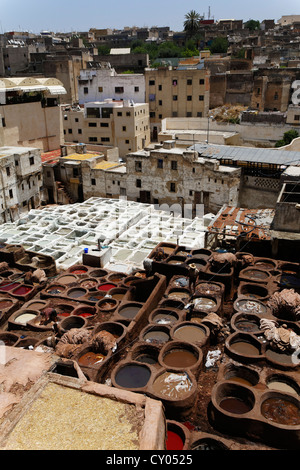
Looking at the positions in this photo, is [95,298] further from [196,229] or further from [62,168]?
[62,168]

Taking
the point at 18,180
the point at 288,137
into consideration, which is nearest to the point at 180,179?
the point at 18,180

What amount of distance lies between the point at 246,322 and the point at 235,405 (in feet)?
12.9

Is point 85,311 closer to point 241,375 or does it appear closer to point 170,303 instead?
point 170,303

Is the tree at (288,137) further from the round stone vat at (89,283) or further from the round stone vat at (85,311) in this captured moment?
the round stone vat at (85,311)

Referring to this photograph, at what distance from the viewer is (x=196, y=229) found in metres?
27.9

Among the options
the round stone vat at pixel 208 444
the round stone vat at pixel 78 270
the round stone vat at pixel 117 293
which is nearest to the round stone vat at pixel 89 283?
the round stone vat at pixel 117 293

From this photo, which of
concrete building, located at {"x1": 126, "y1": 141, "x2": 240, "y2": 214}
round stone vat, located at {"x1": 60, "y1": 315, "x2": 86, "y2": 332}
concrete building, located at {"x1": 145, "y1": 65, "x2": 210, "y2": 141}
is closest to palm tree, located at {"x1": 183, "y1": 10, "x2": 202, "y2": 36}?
concrete building, located at {"x1": 145, "y1": 65, "x2": 210, "y2": 141}

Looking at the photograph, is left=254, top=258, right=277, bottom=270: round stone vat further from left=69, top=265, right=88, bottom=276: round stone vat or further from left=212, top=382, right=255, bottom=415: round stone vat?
left=69, top=265, right=88, bottom=276: round stone vat

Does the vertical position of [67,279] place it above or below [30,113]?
below

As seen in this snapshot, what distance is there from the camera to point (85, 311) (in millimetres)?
17359

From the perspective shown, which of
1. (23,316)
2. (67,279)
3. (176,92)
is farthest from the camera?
(176,92)

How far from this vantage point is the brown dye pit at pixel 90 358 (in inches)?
508

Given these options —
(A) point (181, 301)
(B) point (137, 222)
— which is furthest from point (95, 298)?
(B) point (137, 222)
